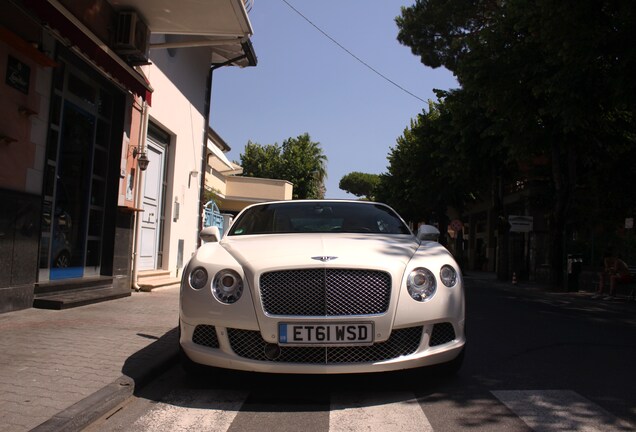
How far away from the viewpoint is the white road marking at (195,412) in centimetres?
343

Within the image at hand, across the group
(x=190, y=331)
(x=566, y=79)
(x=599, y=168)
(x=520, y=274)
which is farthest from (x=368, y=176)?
(x=190, y=331)

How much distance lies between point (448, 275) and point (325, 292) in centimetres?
101

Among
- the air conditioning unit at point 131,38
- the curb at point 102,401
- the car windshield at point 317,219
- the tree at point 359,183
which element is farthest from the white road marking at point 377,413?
the tree at point 359,183

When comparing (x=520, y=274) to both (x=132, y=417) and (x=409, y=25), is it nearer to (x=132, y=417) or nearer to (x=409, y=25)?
(x=409, y=25)

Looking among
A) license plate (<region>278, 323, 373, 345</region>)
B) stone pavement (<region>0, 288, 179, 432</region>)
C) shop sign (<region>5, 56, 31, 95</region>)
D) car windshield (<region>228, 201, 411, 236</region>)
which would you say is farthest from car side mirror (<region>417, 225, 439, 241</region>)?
shop sign (<region>5, 56, 31, 95</region>)

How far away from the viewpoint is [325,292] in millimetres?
3887

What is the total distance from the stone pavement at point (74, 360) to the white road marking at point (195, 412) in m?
0.32

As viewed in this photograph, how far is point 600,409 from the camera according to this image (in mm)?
3795

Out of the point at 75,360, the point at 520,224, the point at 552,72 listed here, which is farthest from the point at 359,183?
the point at 75,360

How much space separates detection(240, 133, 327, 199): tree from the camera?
5100 cm

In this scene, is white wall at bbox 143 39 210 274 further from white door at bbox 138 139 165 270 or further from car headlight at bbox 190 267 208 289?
car headlight at bbox 190 267 208 289

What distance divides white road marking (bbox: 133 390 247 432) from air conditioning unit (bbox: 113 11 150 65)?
648 centimetres

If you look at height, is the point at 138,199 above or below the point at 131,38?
Answer: below

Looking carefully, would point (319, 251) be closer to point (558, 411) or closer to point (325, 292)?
point (325, 292)
